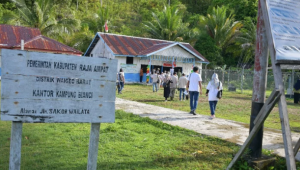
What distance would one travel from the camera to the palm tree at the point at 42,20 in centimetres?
2955

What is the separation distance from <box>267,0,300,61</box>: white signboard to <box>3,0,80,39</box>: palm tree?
27.8 m

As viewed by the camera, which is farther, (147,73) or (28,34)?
(147,73)

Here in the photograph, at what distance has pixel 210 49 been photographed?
3753cm

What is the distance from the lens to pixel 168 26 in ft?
119

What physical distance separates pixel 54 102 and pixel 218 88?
6859 millimetres

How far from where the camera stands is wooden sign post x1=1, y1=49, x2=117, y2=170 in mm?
3346

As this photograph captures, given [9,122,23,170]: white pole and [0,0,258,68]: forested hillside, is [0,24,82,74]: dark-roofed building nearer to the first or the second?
[0,0,258,68]: forested hillside

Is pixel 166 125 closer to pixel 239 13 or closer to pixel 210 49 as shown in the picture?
pixel 210 49

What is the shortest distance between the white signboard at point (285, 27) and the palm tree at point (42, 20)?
27.8m

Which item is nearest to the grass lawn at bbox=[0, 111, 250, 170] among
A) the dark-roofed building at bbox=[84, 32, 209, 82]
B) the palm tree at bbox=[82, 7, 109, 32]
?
the dark-roofed building at bbox=[84, 32, 209, 82]

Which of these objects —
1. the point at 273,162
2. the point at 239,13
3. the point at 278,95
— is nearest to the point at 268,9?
the point at 278,95

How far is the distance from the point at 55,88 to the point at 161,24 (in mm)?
34287

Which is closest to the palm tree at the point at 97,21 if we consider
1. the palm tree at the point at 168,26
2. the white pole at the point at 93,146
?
the palm tree at the point at 168,26

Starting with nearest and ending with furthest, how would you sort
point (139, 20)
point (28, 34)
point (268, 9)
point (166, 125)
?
point (268, 9), point (166, 125), point (28, 34), point (139, 20)
